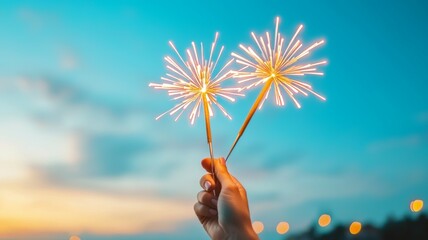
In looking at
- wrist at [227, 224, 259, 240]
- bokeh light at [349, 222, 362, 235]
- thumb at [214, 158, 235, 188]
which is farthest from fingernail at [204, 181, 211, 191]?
bokeh light at [349, 222, 362, 235]

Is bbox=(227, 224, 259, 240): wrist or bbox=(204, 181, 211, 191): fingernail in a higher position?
bbox=(204, 181, 211, 191): fingernail

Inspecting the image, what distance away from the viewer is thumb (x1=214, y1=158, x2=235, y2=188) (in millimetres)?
5814

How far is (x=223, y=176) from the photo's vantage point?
596 centimetres

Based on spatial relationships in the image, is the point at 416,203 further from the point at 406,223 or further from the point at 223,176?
the point at 406,223

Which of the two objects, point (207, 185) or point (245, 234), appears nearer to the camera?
point (245, 234)

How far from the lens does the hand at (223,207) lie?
17.5 feet

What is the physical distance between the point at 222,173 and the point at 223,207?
56cm

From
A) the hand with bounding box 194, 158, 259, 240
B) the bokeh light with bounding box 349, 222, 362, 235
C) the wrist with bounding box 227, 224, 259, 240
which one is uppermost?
the bokeh light with bounding box 349, 222, 362, 235

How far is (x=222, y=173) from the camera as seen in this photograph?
237 inches

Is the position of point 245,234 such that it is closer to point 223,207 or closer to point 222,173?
point 223,207

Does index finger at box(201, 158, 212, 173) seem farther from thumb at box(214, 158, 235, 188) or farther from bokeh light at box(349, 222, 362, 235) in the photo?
bokeh light at box(349, 222, 362, 235)

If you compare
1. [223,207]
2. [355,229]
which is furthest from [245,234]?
[355,229]

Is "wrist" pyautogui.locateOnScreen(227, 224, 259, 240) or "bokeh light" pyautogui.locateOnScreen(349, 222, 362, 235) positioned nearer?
"wrist" pyautogui.locateOnScreen(227, 224, 259, 240)

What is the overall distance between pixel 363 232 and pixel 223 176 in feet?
119
